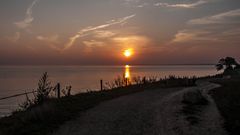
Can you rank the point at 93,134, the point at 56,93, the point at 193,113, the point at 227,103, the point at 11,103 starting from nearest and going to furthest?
the point at 93,134
the point at 193,113
the point at 227,103
the point at 56,93
the point at 11,103

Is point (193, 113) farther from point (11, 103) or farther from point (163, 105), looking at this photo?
point (11, 103)

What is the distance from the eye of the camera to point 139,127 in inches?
515

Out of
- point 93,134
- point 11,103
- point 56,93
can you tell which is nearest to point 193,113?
point 93,134

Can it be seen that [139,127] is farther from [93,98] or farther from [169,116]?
[93,98]

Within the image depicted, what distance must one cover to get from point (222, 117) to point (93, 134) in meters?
6.92

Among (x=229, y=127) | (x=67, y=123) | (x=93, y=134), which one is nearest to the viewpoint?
(x=93, y=134)

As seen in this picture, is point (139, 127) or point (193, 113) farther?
point (193, 113)

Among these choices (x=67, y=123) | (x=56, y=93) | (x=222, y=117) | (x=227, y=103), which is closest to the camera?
(x=67, y=123)

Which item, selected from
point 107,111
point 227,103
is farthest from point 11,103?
point 227,103

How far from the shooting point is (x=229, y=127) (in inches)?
508

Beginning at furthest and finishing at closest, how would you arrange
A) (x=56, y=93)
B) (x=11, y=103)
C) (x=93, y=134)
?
(x=11, y=103)
(x=56, y=93)
(x=93, y=134)

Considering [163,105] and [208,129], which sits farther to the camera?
Result: [163,105]

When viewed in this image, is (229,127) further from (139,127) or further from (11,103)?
(11,103)

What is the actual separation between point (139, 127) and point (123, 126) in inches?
28.5
